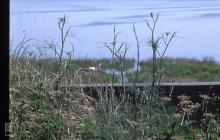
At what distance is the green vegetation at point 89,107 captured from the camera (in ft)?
14.8

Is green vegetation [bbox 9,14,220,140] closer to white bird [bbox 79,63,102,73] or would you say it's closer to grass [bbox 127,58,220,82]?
white bird [bbox 79,63,102,73]

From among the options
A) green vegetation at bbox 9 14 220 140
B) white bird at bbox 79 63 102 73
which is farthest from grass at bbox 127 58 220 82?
green vegetation at bbox 9 14 220 140

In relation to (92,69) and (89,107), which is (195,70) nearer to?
(92,69)

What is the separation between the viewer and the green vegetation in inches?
177

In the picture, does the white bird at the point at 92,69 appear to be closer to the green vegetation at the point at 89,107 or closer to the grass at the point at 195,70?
the green vegetation at the point at 89,107

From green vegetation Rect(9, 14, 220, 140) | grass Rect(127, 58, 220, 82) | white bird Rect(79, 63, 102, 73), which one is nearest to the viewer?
A: green vegetation Rect(9, 14, 220, 140)

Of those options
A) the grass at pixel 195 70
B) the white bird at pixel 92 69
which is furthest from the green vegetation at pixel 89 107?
the grass at pixel 195 70

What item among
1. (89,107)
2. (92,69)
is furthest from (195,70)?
(89,107)

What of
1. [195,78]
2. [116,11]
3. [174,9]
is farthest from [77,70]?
[195,78]

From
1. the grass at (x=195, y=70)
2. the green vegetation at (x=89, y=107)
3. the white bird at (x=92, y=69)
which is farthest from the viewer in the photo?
the grass at (x=195, y=70)

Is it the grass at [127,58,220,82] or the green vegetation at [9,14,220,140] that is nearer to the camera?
the green vegetation at [9,14,220,140]

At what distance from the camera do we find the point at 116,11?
7242mm

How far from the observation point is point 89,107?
4.83m

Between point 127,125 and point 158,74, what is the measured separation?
0.59 metres
